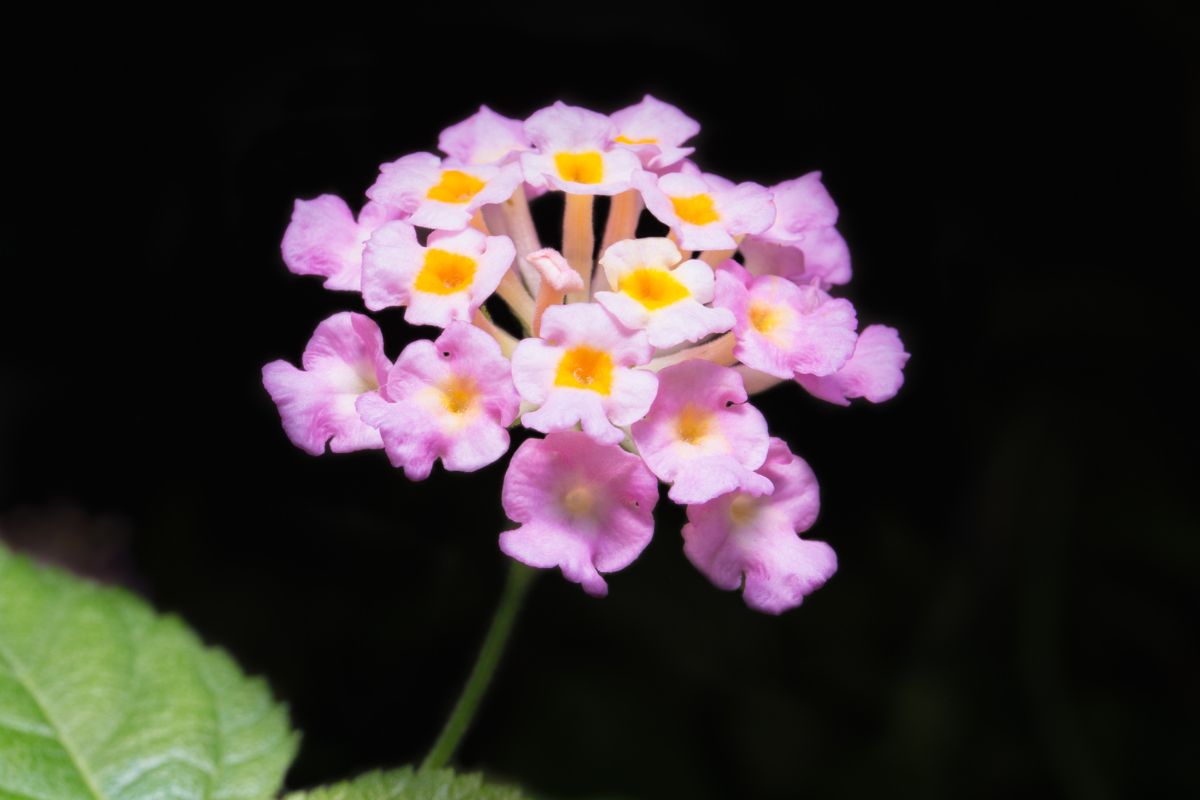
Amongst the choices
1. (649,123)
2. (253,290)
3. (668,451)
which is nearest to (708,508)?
(668,451)

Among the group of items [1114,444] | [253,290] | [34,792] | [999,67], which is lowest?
[1114,444]

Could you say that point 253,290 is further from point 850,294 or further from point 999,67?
point 999,67

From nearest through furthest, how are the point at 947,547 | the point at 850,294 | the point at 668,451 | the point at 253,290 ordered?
the point at 668,451
the point at 253,290
the point at 850,294
the point at 947,547

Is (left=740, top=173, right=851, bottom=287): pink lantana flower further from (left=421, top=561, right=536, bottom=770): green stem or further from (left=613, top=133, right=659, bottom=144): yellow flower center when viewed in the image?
(left=421, top=561, right=536, bottom=770): green stem

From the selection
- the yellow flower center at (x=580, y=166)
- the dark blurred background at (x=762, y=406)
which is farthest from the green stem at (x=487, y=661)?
the dark blurred background at (x=762, y=406)

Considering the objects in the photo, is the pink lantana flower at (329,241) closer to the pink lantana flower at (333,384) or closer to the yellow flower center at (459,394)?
the pink lantana flower at (333,384)

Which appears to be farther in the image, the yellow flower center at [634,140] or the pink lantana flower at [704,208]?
the yellow flower center at [634,140]

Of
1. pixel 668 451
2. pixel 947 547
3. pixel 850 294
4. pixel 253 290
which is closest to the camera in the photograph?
pixel 668 451
